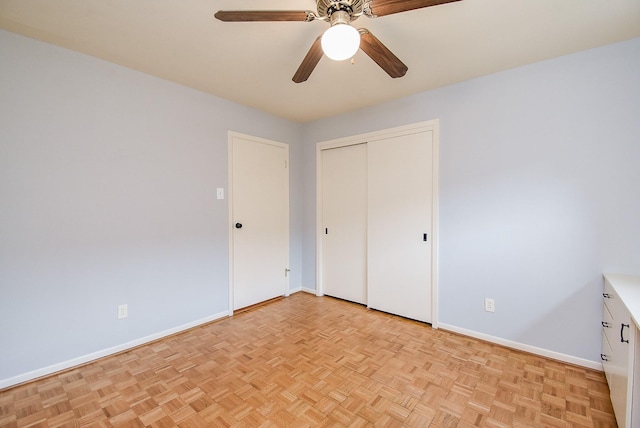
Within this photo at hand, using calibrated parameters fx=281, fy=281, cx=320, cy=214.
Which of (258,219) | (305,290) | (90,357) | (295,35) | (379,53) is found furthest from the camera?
(305,290)

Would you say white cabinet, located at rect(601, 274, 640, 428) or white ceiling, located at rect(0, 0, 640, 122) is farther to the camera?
white ceiling, located at rect(0, 0, 640, 122)

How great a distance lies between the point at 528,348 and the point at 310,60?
276 centimetres

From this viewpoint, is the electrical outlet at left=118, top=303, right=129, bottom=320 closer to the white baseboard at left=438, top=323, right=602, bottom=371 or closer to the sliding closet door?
the sliding closet door

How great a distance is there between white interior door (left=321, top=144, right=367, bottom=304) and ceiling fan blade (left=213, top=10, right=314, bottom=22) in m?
2.07

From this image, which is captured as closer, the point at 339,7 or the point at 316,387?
the point at 339,7

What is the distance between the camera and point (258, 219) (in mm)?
3428

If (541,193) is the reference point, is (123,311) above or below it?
below

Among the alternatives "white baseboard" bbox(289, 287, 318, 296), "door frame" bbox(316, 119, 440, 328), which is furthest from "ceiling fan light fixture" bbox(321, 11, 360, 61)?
"white baseboard" bbox(289, 287, 318, 296)

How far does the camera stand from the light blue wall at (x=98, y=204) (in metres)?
1.90

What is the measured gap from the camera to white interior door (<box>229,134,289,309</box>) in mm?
3188

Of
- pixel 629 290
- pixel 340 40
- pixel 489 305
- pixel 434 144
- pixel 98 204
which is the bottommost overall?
pixel 489 305

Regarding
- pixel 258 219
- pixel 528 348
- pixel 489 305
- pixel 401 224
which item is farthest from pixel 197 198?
pixel 528 348

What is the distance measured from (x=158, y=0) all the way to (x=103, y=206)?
155 centimetres

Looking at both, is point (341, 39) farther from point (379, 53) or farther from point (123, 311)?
point (123, 311)
